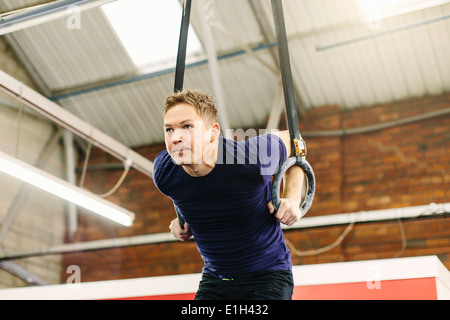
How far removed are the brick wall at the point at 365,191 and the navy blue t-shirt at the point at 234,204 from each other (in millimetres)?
4304

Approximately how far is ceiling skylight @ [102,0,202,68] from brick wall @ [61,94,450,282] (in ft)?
6.01

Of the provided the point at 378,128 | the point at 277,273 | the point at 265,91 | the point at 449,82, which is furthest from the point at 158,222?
the point at 277,273

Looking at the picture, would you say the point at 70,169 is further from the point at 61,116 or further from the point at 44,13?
the point at 44,13

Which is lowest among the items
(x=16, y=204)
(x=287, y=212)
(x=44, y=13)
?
(x=287, y=212)

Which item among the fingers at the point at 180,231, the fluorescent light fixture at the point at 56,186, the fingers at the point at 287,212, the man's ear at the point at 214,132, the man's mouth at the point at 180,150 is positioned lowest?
the fingers at the point at 287,212

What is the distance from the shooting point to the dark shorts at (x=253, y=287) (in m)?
1.94

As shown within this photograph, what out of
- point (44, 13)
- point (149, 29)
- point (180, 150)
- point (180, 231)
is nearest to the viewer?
point (180, 150)

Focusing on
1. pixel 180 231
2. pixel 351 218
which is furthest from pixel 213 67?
pixel 180 231

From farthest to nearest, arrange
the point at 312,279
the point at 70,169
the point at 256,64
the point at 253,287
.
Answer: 1. the point at 70,169
2. the point at 256,64
3. the point at 312,279
4. the point at 253,287

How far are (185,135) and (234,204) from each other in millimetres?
292

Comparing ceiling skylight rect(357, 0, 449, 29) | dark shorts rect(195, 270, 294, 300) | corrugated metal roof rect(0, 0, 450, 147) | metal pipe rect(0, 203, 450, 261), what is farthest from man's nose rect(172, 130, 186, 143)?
ceiling skylight rect(357, 0, 449, 29)

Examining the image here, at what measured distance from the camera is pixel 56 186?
16.1 feet

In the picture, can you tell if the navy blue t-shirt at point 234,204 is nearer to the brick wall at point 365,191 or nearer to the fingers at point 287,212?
the fingers at point 287,212

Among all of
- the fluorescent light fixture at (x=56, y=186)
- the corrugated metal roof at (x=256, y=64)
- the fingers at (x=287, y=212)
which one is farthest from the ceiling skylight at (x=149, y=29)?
the fingers at (x=287, y=212)
